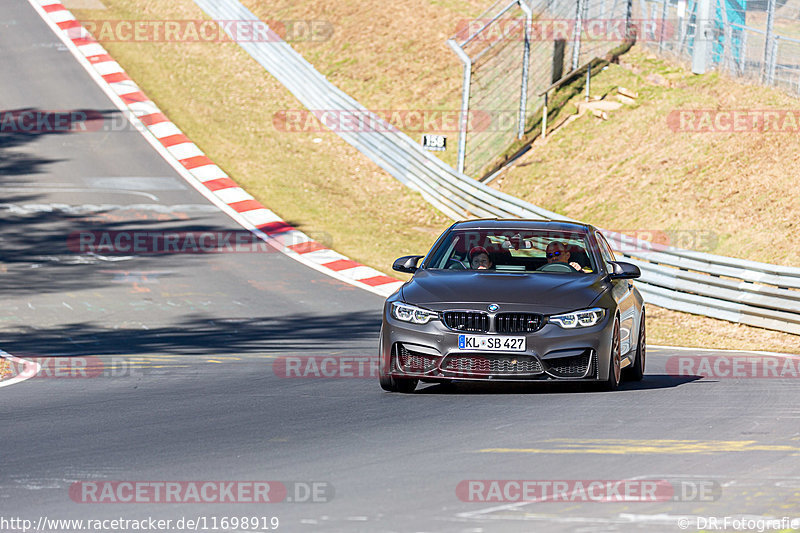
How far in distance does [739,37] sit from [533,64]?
618 cm

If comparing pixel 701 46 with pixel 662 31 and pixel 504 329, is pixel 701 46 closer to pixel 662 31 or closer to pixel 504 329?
pixel 662 31

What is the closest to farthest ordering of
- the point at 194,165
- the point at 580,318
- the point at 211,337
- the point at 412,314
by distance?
the point at 580,318 < the point at 412,314 < the point at 211,337 < the point at 194,165

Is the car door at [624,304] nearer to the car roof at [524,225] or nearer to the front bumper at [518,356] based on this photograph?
the car roof at [524,225]

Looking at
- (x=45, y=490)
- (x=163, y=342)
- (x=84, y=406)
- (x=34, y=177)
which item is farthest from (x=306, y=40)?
(x=45, y=490)

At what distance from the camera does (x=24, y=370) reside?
12.5m

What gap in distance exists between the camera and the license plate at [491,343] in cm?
966

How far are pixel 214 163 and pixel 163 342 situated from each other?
1499 cm

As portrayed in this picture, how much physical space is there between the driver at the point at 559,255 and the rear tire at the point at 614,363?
928 millimetres

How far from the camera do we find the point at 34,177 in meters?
26.8

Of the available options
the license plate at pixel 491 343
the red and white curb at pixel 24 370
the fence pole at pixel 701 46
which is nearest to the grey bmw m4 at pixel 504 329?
the license plate at pixel 491 343

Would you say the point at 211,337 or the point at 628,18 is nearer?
the point at 211,337

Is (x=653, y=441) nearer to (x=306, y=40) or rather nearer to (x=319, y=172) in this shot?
(x=319, y=172)

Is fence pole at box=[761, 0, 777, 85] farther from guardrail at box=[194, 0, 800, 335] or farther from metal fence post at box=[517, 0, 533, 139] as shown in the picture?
guardrail at box=[194, 0, 800, 335]

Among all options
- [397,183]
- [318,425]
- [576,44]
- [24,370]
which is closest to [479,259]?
[318,425]
